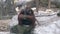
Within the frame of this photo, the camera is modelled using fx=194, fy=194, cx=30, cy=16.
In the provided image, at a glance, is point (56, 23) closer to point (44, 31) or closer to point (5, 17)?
point (44, 31)

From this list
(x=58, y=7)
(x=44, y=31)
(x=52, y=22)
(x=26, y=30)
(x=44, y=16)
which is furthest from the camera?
(x=44, y=16)

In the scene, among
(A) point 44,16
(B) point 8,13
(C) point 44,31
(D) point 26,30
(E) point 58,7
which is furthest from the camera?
(B) point 8,13

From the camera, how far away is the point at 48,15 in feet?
9.96

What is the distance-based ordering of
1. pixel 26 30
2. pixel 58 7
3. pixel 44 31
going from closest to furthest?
pixel 26 30 < pixel 58 7 < pixel 44 31

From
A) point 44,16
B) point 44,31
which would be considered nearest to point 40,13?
point 44,16

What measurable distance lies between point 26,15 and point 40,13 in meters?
1.43

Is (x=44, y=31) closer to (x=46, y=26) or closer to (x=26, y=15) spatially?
(x=46, y=26)

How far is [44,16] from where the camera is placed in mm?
3020

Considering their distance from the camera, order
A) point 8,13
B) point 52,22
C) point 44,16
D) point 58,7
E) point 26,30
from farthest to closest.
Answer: point 8,13
point 44,16
point 52,22
point 58,7
point 26,30

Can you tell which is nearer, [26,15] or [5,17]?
[26,15]

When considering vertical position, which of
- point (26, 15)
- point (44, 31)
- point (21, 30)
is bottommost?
point (44, 31)

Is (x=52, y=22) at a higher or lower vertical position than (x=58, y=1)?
lower

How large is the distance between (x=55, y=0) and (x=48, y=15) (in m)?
0.60

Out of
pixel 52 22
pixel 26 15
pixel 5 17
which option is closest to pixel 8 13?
pixel 5 17
